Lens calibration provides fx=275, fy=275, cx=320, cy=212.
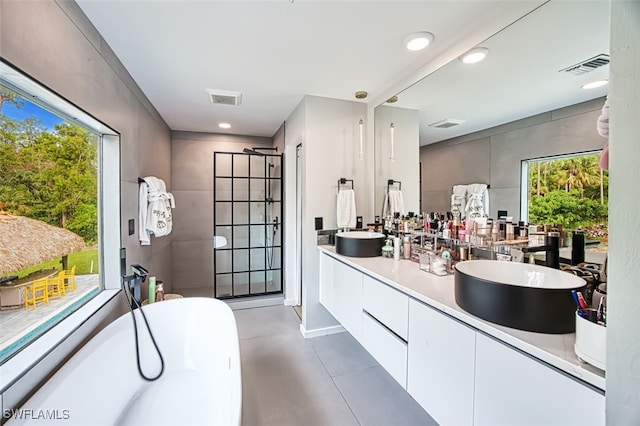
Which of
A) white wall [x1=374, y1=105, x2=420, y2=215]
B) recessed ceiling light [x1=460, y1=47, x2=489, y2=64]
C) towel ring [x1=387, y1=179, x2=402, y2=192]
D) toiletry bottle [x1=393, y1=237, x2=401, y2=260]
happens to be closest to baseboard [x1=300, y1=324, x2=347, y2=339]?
toiletry bottle [x1=393, y1=237, x2=401, y2=260]

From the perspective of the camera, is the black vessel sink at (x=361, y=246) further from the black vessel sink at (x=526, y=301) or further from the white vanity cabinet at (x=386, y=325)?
the black vessel sink at (x=526, y=301)

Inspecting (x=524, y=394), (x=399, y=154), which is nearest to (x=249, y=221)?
(x=399, y=154)

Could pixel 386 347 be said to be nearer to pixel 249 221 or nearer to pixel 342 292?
pixel 342 292

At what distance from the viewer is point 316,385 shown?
2.07 metres

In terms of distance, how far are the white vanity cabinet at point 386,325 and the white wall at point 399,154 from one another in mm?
949

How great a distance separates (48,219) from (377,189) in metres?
2.49

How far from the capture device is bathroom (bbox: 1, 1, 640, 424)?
678 millimetres

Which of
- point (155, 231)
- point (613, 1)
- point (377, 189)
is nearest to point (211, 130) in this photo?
point (155, 231)

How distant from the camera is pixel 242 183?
435cm

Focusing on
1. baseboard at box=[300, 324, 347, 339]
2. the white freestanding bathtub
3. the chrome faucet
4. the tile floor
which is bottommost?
the tile floor

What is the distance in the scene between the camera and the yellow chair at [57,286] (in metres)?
1.47

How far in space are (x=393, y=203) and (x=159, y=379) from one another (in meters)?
2.35

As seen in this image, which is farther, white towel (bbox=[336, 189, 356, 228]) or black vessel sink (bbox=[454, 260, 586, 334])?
white towel (bbox=[336, 189, 356, 228])

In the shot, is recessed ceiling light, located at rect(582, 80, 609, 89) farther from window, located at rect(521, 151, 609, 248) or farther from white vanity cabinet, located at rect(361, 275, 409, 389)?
white vanity cabinet, located at rect(361, 275, 409, 389)
